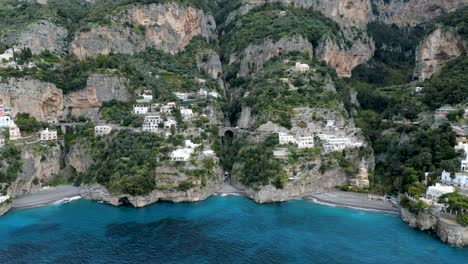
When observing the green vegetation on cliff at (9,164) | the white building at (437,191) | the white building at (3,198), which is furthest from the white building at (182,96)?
the white building at (437,191)

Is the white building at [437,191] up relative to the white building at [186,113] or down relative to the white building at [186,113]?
down

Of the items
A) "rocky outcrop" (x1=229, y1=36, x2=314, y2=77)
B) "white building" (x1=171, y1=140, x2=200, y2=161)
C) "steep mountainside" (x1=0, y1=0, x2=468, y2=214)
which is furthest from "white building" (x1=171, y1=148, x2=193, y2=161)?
"rocky outcrop" (x1=229, y1=36, x2=314, y2=77)

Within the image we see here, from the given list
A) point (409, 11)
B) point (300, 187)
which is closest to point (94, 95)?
point (300, 187)

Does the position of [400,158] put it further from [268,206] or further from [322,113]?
[268,206]

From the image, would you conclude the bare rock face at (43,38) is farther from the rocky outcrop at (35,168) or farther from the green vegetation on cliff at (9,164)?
the green vegetation on cliff at (9,164)

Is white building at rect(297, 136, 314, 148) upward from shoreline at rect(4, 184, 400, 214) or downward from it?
upward

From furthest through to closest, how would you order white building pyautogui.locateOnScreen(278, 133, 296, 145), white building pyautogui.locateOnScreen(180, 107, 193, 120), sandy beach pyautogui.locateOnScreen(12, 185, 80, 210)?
white building pyautogui.locateOnScreen(180, 107, 193, 120) → white building pyautogui.locateOnScreen(278, 133, 296, 145) → sandy beach pyautogui.locateOnScreen(12, 185, 80, 210)

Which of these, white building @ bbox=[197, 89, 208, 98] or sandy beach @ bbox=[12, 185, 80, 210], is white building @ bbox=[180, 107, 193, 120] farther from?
sandy beach @ bbox=[12, 185, 80, 210]
